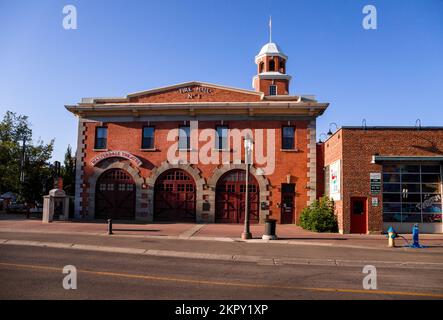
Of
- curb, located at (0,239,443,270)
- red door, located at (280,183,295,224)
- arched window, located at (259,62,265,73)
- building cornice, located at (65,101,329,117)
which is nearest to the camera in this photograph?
curb, located at (0,239,443,270)

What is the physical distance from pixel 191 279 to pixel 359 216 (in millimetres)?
15173

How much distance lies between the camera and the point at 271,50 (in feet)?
148

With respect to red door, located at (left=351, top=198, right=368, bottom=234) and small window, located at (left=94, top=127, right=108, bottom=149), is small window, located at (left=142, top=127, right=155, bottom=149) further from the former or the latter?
red door, located at (left=351, top=198, right=368, bottom=234)

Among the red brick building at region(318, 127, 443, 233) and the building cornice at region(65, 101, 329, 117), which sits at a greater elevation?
the building cornice at region(65, 101, 329, 117)

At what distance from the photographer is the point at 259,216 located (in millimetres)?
26906

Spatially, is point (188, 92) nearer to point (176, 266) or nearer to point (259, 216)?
point (259, 216)

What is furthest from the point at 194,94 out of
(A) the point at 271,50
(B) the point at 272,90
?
(A) the point at 271,50

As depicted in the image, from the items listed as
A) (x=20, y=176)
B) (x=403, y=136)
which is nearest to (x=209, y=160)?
(x=403, y=136)

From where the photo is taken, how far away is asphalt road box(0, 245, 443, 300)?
805 cm

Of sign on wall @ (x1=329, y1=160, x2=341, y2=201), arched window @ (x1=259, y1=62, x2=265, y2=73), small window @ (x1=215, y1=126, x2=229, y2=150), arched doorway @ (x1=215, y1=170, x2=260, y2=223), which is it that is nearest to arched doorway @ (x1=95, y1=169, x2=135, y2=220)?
arched doorway @ (x1=215, y1=170, x2=260, y2=223)

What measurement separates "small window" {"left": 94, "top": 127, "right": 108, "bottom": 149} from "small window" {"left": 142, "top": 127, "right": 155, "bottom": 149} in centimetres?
280

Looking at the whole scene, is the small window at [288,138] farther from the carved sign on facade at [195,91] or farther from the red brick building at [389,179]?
the carved sign on facade at [195,91]

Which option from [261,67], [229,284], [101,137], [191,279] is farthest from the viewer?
[261,67]

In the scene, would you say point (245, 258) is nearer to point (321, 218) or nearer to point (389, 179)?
point (321, 218)
